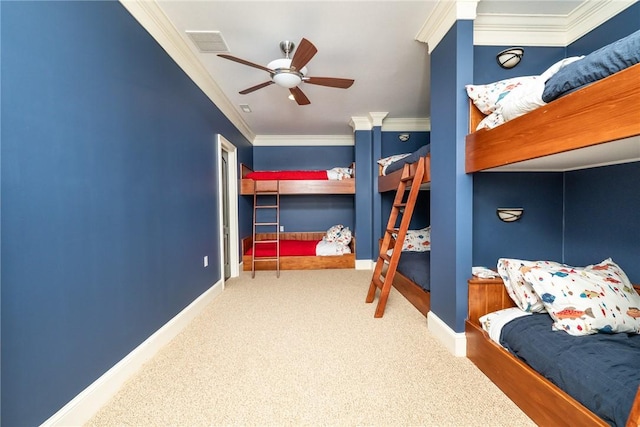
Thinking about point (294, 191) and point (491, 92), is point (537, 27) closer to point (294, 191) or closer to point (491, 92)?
point (491, 92)

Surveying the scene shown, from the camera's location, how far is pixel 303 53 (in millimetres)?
1798

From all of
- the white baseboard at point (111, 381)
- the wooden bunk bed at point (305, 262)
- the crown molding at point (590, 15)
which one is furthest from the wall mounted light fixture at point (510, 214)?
the white baseboard at point (111, 381)

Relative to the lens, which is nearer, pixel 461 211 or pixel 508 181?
pixel 461 211

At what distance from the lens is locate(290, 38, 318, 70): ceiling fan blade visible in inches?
65.6

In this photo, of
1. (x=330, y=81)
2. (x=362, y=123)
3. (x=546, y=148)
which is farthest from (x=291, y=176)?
(x=546, y=148)

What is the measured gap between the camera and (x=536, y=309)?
1.50 meters

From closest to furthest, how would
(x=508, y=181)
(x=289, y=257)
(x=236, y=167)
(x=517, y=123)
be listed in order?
(x=517, y=123), (x=508, y=181), (x=236, y=167), (x=289, y=257)

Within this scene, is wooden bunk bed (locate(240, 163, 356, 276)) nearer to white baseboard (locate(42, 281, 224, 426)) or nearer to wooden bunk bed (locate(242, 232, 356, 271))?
wooden bunk bed (locate(242, 232, 356, 271))

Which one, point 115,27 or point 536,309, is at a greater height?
point 115,27

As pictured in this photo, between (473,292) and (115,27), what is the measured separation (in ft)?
8.98

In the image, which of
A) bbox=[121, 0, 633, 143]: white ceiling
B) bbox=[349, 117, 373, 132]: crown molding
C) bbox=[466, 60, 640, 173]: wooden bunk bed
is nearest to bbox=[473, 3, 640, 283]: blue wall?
bbox=[121, 0, 633, 143]: white ceiling

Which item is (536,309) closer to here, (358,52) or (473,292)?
(473,292)

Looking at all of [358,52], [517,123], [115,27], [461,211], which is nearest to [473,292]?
[461,211]

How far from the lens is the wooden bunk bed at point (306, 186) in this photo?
13.7 ft
